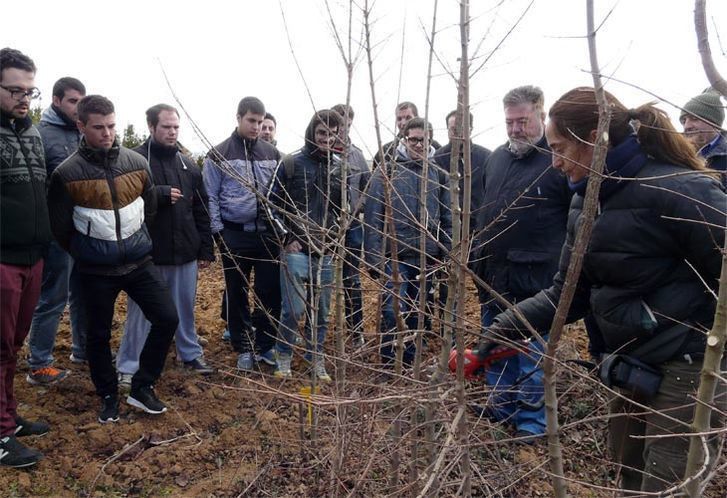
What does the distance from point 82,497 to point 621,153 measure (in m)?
3.00

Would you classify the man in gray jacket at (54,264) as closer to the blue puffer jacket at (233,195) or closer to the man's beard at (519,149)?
the blue puffer jacket at (233,195)

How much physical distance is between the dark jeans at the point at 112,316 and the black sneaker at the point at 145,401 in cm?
4

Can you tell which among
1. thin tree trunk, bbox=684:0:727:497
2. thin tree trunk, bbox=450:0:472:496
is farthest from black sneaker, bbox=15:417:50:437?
thin tree trunk, bbox=684:0:727:497

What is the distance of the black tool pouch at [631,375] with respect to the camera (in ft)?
6.65

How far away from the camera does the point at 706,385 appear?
1351 mm

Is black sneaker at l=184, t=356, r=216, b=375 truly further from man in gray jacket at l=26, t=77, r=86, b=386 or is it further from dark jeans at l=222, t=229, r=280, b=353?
man in gray jacket at l=26, t=77, r=86, b=386

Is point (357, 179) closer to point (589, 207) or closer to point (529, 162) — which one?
point (529, 162)

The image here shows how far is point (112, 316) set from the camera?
363 cm

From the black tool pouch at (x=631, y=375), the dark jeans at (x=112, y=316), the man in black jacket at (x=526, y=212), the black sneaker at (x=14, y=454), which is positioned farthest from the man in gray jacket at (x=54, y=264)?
the black tool pouch at (x=631, y=375)

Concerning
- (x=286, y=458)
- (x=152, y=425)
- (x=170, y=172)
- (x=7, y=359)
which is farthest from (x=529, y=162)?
(x=7, y=359)

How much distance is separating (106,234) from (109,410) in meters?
1.10

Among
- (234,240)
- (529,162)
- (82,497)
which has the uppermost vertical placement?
(529,162)

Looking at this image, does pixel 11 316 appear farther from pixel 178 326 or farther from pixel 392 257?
pixel 392 257

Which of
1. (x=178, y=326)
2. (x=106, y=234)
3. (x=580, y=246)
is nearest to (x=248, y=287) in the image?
(x=178, y=326)
